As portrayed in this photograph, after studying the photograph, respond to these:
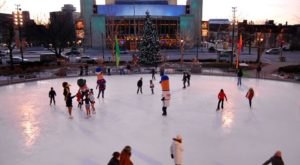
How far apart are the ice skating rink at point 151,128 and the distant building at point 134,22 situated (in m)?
45.0

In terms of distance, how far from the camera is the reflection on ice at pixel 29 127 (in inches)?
426

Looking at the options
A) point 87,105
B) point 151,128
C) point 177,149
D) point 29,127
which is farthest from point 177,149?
point 29,127

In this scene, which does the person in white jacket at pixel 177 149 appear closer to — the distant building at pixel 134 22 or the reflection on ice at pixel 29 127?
the reflection on ice at pixel 29 127

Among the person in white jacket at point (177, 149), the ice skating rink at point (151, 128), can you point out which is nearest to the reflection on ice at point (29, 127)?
the ice skating rink at point (151, 128)

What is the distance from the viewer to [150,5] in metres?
69.2

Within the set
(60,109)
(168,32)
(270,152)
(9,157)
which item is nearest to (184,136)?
(270,152)

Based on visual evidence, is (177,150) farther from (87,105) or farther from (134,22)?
(134,22)

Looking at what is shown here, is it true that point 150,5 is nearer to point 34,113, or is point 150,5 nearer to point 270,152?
point 34,113

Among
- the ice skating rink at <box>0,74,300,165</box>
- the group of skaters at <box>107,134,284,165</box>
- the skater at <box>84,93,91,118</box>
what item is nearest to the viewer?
the group of skaters at <box>107,134,284,165</box>

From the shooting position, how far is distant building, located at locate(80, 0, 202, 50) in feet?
210

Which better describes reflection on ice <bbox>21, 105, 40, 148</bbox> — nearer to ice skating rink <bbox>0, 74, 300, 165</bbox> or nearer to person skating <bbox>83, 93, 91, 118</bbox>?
ice skating rink <bbox>0, 74, 300, 165</bbox>

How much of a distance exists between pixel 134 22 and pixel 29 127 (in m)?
53.2

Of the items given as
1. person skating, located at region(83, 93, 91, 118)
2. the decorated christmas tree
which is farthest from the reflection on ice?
the decorated christmas tree

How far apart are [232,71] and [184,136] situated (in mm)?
18800
